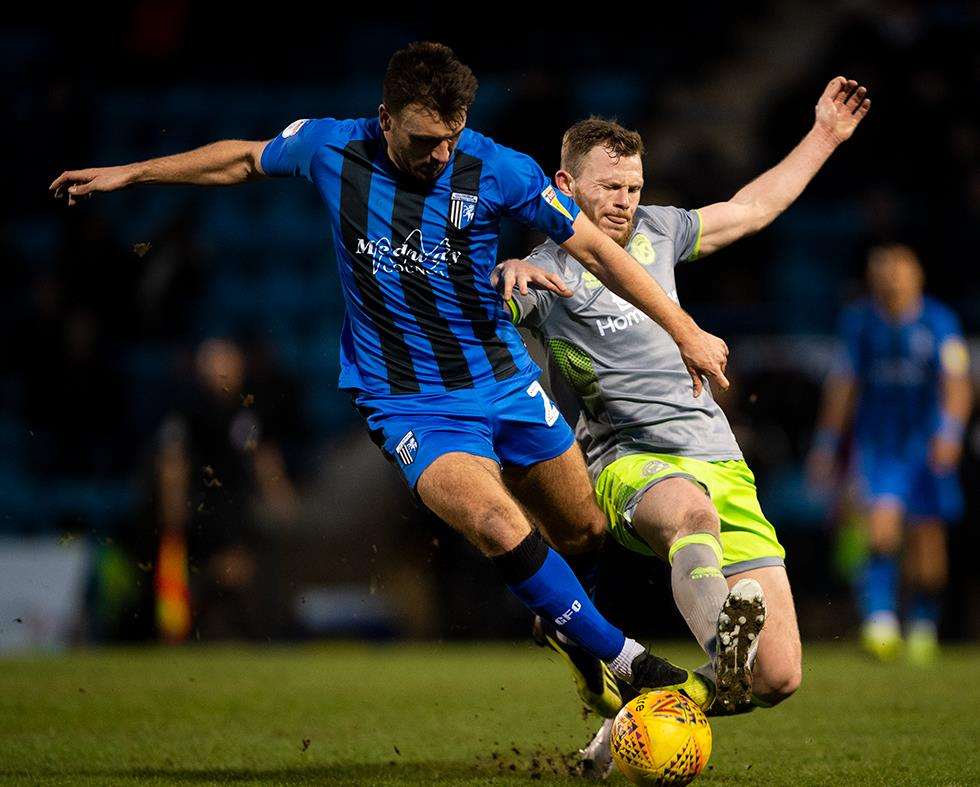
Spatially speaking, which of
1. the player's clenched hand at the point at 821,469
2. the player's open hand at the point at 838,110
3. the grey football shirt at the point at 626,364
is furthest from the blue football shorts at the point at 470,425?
the player's clenched hand at the point at 821,469

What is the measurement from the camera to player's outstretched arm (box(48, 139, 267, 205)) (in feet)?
16.9

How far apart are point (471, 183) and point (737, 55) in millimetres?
11223

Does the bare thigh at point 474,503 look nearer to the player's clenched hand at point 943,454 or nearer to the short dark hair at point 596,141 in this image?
the short dark hair at point 596,141

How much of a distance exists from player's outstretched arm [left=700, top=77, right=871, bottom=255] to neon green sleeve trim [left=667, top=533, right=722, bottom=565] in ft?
4.26

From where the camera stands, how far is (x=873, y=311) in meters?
10.5

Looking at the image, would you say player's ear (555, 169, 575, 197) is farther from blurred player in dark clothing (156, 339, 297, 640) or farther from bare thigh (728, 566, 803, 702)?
blurred player in dark clothing (156, 339, 297, 640)

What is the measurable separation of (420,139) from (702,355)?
1131mm

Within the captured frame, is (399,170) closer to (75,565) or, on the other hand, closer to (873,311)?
(873,311)

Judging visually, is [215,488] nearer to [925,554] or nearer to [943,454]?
[925,554]

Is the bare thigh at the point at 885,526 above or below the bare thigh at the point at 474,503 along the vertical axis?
below

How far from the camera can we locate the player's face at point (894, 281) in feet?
33.7

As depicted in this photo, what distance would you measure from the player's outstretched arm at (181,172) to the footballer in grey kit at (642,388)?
3.08 ft

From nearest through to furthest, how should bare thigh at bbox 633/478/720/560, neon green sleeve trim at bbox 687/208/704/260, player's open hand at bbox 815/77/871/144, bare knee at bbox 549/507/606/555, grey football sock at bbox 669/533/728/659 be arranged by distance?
grey football sock at bbox 669/533/728/659
bare thigh at bbox 633/478/720/560
bare knee at bbox 549/507/606/555
neon green sleeve trim at bbox 687/208/704/260
player's open hand at bbox 815/77/871/144

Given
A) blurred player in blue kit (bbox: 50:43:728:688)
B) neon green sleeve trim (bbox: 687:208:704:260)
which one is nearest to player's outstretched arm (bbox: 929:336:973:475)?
neon green sleeve trim (bbox: 687:208:704:260)
